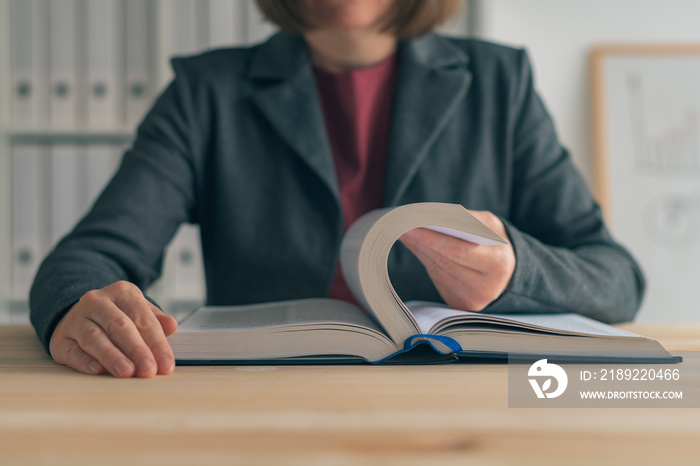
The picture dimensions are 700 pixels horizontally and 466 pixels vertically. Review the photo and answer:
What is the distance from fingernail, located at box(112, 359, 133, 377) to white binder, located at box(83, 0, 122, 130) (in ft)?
4.24

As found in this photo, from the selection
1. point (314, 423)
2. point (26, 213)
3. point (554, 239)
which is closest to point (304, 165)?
point (554, 239)

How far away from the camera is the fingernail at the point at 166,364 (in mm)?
439

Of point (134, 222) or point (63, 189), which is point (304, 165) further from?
point (63, 189)

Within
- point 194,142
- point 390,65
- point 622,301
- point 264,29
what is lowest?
point 622,301

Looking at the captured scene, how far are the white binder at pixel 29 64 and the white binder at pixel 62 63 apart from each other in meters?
0.02

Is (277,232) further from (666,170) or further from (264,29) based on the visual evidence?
(666,170)

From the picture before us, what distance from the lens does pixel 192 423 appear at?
32cm

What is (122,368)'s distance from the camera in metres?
0.43

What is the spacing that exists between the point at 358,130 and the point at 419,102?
120 mm

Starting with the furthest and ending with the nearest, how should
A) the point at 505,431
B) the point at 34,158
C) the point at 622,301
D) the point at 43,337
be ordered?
the point at 34,158, the point at 622,301, the point at 43,337, the point at 505,431

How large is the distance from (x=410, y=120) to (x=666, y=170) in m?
1.33

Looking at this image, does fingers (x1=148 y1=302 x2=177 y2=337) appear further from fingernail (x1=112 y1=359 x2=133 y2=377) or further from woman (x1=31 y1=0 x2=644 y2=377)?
woman (x1=31 y1=0 x2=644 y2=377)

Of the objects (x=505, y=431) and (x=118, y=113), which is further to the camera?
(x=118, y=113)

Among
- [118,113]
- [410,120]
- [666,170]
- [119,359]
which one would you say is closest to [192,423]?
[119,359]
